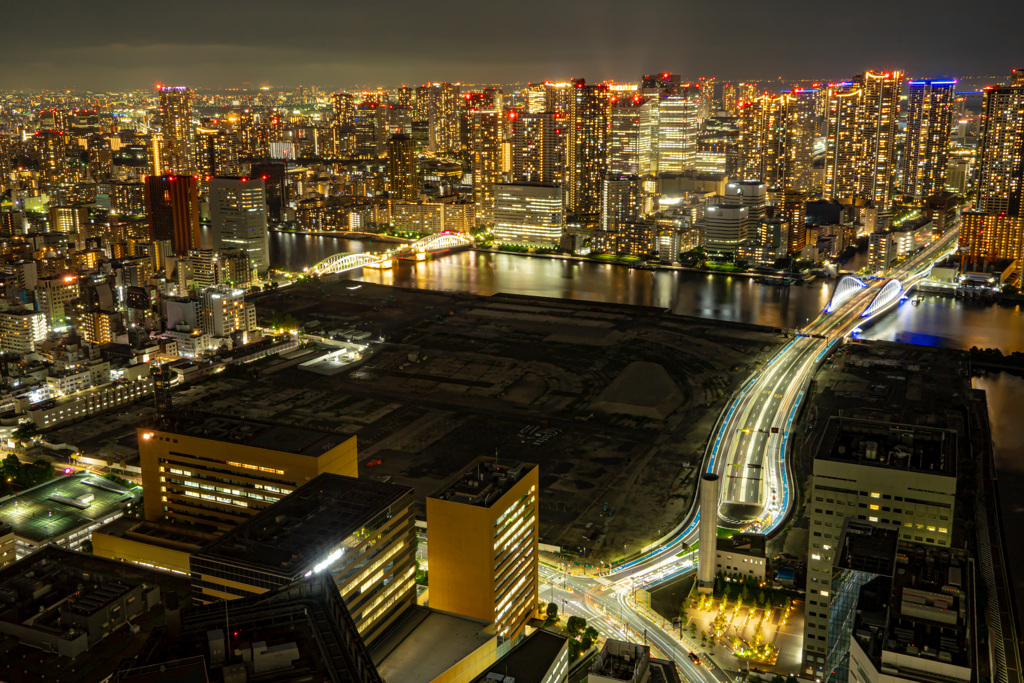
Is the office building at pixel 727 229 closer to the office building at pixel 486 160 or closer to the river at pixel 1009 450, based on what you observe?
the office building at pixel 486 160

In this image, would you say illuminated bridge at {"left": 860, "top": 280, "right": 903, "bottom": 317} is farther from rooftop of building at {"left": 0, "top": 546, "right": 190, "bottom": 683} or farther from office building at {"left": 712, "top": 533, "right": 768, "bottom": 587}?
rooftop of building at {"left": 0, "top": 546, "right": 190, "bottom": 683}

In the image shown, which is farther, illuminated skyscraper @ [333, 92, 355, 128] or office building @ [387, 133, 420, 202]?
illuminated skyscraper @ [333, 92, 355, 128]

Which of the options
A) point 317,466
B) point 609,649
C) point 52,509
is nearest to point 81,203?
point 52,509

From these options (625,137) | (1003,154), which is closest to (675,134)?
(625,137)

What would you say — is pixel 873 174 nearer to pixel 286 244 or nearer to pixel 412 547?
pixel 286 244

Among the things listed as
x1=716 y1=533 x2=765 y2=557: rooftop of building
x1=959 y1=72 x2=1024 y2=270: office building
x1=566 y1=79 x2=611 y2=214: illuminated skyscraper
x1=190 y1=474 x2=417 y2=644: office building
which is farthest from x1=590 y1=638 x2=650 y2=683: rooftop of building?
x1=566 y1=79 x2=611 y2=214: illuminated skyscraper

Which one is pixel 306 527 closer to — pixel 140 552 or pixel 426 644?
pixel 426 644
